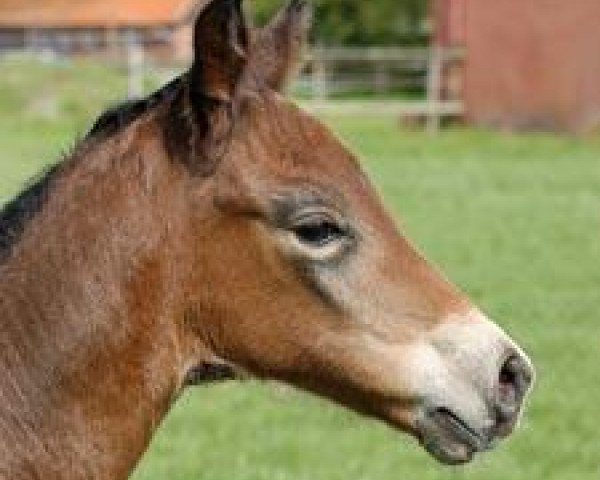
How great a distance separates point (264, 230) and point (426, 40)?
2232 inches

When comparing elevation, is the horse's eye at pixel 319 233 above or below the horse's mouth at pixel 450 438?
above

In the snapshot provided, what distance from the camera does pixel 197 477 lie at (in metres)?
8.48

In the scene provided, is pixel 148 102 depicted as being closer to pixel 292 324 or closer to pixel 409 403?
pixel 292 324

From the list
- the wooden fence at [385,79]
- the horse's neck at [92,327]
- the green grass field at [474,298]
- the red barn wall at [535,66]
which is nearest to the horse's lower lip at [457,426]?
the green grass field at [474,298]

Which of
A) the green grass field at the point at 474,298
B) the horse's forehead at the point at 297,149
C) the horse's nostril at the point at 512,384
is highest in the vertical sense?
the horse's forehead at the point at 297,149

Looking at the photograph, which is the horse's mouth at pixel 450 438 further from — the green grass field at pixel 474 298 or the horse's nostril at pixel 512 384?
the green grass field at pixel 474 298

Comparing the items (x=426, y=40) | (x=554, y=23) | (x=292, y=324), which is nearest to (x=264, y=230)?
(x=292, y=324)

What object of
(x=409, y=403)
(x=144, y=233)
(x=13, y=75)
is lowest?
(x=13, y=75)

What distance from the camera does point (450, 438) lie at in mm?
3834

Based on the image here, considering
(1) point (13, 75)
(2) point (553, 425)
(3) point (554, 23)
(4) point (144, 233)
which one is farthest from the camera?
(1) point (13, 75)

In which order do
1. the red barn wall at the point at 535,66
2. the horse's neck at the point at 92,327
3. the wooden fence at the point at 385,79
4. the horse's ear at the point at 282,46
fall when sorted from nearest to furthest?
the horse's neck at the point at 92,327, the horse's ear at the point at 282,46, the red barn wall at the point at 535,66, the wooden fence at the point at 385,79

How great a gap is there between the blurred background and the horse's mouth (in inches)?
10.8

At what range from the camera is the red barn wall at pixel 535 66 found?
107 feet

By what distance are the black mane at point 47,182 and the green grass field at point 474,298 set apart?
0.49 metres
